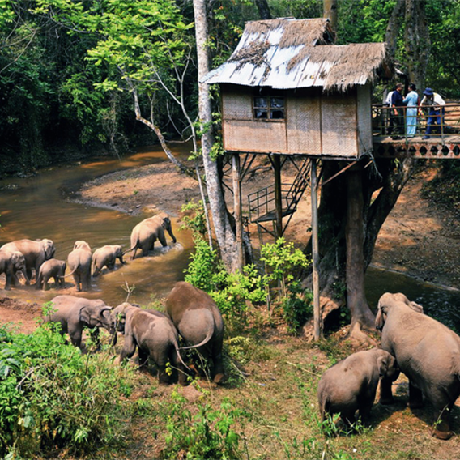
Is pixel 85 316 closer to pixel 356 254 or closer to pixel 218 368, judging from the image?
pixel 218 368

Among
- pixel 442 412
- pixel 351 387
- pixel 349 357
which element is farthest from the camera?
pixel 349 357

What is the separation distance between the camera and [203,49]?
17.4 meters

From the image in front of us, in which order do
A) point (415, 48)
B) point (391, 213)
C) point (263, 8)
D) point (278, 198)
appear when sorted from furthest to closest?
point (263, 8)
point (391, 213)
point (415, 48)
point (278, 198)

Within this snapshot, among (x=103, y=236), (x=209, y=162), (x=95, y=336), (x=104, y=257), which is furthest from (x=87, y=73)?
(x=95, y=336)

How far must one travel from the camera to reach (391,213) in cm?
2480

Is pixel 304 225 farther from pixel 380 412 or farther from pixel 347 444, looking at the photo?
pixel 347 444

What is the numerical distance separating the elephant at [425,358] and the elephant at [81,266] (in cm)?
923

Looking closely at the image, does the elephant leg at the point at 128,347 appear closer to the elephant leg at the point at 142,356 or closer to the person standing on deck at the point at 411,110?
the elephant leg at the point at 142,356

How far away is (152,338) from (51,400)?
3322 mm

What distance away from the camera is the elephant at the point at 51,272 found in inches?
717

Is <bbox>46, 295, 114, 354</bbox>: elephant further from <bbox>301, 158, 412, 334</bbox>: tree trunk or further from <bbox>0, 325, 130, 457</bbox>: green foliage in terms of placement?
<bbox>301, 158, 412, 334</bbox>: tree trunk

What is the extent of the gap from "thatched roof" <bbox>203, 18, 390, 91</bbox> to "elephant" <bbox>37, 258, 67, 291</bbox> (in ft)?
21.6

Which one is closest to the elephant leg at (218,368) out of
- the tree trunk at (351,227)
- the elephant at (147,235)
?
the tree trunk at (351,227)

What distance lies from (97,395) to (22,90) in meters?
27.5
